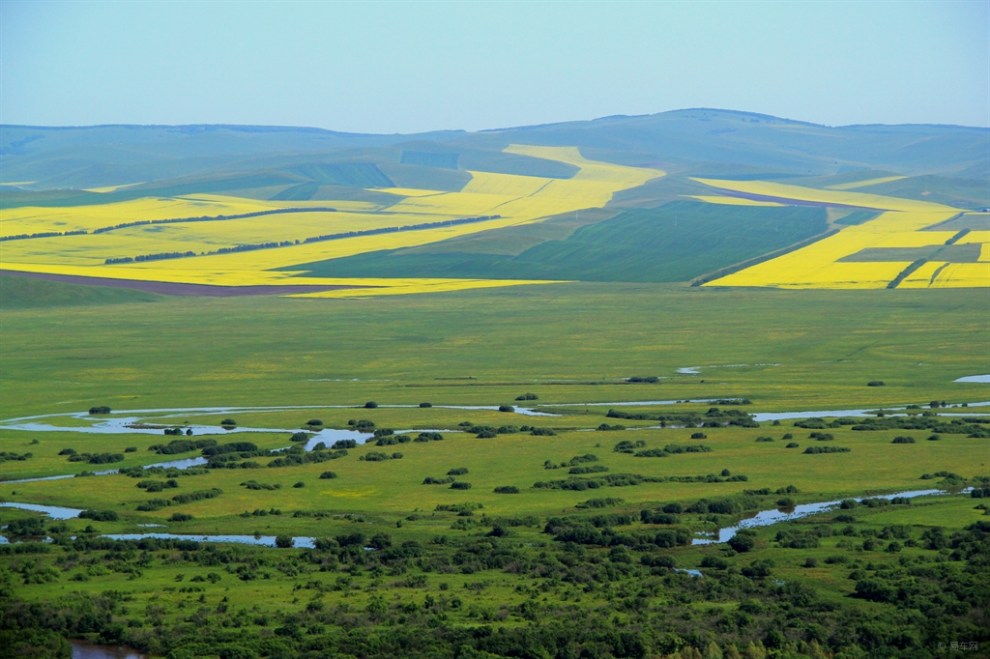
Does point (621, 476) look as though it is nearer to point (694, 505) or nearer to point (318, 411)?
point (694, 505)

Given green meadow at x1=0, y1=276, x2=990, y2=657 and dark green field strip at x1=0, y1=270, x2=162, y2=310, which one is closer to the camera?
green meadow at x1=0, y1=276, x2=990, y2=657

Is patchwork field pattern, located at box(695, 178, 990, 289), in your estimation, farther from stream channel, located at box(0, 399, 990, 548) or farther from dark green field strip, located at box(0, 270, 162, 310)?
stream channel, located at box(0, 399, 990, 548)

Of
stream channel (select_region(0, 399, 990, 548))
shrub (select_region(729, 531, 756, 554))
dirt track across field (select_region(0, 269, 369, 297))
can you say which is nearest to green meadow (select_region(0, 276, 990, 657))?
shrub (select_region(729, 531, 756, 554))

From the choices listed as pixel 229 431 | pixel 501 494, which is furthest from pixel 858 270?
pixel 501 494

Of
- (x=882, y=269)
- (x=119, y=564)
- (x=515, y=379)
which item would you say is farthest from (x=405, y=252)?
(x=119, y=564)

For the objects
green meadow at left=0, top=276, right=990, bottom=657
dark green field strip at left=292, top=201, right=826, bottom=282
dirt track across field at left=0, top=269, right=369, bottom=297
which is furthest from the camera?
dark green field strip at left=292, top=201, right=826, bottom=282

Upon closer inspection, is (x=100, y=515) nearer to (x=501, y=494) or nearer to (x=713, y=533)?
(x=501, y=494)

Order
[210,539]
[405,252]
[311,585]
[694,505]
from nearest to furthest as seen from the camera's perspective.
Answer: [311,585], [210,539], [694,505], [405,252]
